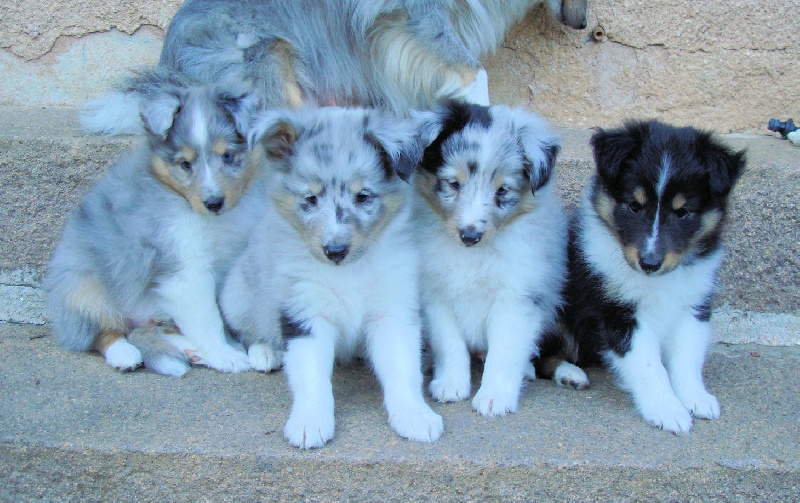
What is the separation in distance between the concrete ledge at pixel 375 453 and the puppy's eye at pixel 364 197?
83cm

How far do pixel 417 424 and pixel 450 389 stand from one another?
38 centimetres

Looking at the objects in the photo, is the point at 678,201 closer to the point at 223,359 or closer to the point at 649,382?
the point at 649,382

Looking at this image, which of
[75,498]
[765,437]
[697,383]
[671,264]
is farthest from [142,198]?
[765,437]

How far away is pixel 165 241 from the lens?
341cm

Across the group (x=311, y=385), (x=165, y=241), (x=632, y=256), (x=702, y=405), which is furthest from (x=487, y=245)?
(x=165, y=241)

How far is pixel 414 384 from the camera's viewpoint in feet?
9.66

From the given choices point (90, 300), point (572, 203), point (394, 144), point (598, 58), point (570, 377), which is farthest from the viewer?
point (598, 58)

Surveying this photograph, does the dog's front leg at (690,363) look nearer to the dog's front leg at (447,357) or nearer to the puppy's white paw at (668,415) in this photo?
the puppy's white paw at (668,415)

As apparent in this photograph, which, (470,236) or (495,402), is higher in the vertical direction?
(470,236)

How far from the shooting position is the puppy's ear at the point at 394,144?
9.40ft

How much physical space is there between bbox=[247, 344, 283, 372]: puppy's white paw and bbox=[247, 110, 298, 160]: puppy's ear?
92 centimetres

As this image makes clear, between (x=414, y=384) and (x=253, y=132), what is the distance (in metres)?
1.15

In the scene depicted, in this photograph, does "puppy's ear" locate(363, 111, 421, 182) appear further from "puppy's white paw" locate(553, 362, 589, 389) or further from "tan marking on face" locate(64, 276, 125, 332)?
"tan marking on face" locate(64, 276, 125, 332)

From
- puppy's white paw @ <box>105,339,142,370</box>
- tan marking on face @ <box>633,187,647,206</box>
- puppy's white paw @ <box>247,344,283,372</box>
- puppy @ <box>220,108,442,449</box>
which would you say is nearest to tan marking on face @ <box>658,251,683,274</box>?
tan marking on face @ <box>633,187,647,206</box>
